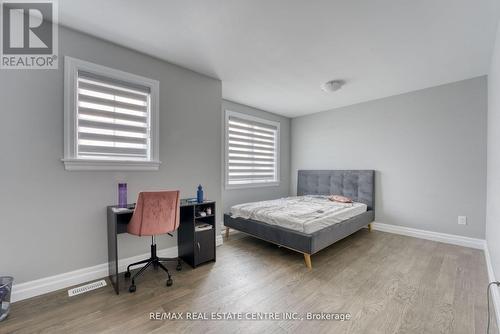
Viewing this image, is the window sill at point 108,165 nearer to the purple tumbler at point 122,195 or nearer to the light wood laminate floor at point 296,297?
the purple tumbler at point 122,195

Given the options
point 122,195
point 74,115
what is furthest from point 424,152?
point 74,115

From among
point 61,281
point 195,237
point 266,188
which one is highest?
point 266,188

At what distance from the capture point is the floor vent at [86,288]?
6.63ft

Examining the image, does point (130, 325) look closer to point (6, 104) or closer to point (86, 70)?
point (6, 104)

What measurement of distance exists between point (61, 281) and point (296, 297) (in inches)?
88.7

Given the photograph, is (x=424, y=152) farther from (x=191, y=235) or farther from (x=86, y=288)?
(x=86, y=288)

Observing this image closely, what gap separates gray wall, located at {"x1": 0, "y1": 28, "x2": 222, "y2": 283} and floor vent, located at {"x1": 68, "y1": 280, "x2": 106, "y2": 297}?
201mm

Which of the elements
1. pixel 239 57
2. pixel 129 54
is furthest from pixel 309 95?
pixel 129 54

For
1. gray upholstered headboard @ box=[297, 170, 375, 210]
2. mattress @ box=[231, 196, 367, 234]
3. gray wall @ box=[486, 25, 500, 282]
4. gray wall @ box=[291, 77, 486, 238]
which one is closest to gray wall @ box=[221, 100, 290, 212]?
gray upholstered headboard @ box=[297, 170, 375, 210]

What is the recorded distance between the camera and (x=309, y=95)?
3.97 metres

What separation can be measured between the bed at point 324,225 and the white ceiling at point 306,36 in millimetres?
1896

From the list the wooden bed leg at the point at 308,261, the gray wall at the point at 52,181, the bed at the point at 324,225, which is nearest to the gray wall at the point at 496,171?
the bed at the point at 324,225

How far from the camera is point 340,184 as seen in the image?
4488mm

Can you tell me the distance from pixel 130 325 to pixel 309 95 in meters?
3.97
